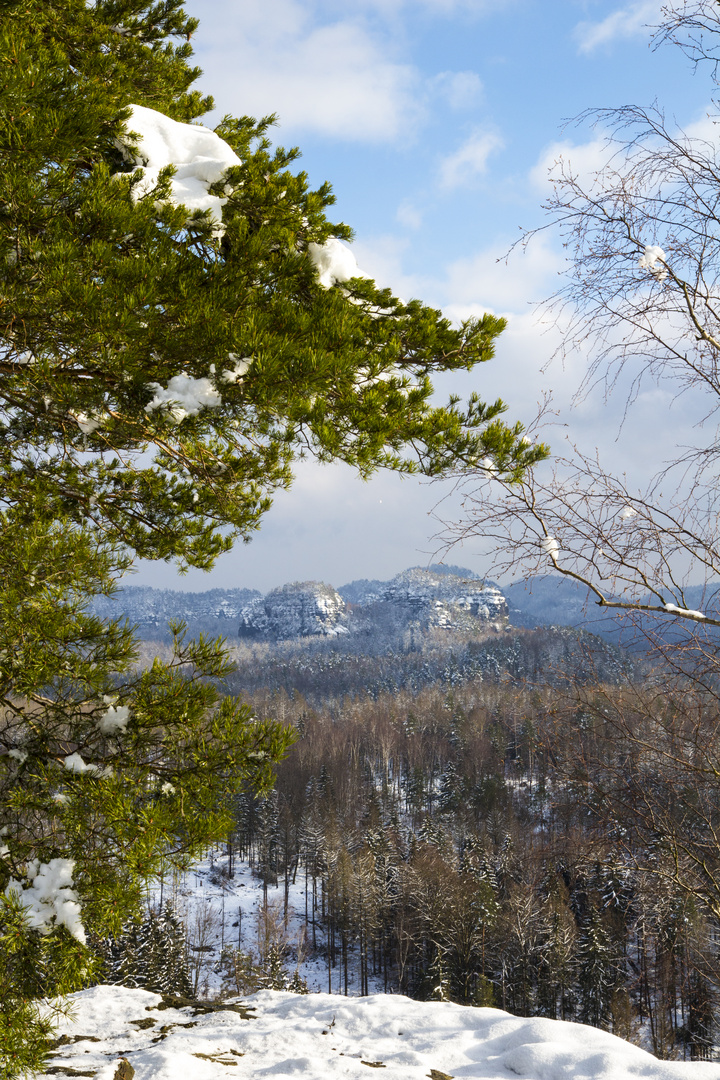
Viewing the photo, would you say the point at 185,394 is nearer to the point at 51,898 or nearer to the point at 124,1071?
the point at 51,898

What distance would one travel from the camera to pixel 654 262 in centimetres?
310

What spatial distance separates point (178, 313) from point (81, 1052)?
22.0ft

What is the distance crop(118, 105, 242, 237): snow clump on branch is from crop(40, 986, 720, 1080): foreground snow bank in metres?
6.05

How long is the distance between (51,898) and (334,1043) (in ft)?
15.5

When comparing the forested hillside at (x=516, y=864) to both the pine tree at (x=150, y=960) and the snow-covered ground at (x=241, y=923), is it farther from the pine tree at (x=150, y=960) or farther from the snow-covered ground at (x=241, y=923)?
the pine tree at (x=150, y=960)

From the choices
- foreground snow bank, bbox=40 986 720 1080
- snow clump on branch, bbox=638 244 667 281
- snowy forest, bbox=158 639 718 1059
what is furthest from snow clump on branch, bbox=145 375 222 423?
foreground snow bank, bbox=40 986 720 1080

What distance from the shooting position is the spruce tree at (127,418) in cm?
280

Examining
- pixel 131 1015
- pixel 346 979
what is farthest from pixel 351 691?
pixel 131 1015

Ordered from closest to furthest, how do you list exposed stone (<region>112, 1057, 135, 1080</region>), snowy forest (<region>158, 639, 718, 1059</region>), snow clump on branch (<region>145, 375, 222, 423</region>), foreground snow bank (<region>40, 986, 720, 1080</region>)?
snow clump on branch (<region>145, 375, 222, 423</region>) → snowy forest (<region>158, 639, 718, 1059</region>) → exposed stone (<region>112, 1057, 135, 1080</region>) → foreground snow bank (<region>40, 986, 720, 1080</region>)

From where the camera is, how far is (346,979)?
102 ft

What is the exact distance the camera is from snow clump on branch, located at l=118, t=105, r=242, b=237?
10.8 feet

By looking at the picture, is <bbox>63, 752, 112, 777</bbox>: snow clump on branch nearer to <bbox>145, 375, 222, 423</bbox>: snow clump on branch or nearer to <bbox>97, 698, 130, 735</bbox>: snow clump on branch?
<bbox>97, 698, 130, 735</bbox>: snow clump on branch

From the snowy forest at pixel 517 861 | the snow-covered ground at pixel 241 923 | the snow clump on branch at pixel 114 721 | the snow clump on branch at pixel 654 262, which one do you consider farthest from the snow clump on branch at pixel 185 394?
the snow-covered ground at pixel 241 923

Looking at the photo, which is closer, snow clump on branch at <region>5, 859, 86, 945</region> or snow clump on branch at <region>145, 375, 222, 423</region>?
snow clump on branch at <region>5, 859, 86, 945</region>
